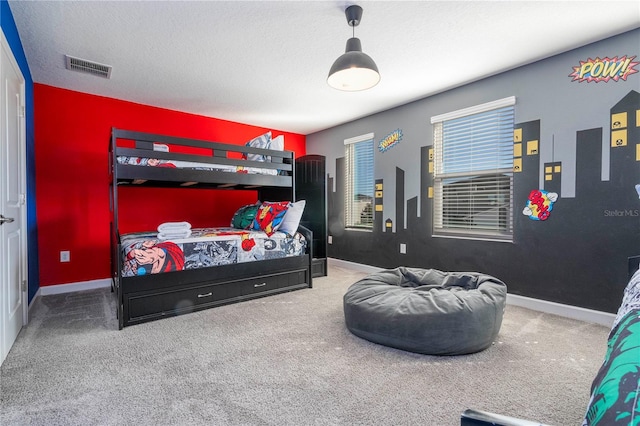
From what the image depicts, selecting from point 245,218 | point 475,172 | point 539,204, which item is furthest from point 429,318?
point 245,218

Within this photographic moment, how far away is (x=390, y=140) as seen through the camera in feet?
13.6

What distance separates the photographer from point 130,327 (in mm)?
2428

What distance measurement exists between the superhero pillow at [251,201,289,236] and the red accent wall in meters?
1.25

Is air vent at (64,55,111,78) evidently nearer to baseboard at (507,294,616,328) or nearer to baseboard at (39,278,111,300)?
baseboard at (39,278,111,300)

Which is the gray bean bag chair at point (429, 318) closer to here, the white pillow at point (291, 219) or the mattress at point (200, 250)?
the mattress at point (200, 250)

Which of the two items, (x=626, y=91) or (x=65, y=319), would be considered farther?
(x=65, y=319)

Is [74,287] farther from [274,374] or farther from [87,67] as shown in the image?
[274,374]

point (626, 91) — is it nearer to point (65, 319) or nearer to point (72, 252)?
point (65, 319)

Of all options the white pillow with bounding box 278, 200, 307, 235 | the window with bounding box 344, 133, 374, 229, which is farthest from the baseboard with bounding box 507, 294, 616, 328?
the white pillow with bounding box 278, 200, 307, 235

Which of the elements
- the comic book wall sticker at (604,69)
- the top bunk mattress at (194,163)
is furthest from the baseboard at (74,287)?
the comic book wall sticker at (604,69)

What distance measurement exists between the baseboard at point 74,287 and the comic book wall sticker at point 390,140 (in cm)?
367

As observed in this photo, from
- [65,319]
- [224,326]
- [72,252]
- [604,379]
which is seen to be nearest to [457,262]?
[224,326]

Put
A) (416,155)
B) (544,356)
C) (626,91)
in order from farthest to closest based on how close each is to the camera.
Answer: (416,155) → (626,91) → (544,356)

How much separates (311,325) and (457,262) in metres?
1.84
